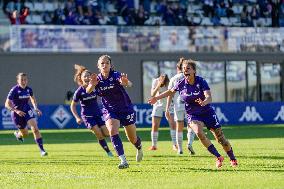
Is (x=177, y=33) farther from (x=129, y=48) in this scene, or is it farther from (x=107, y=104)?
(x=107, y=104)

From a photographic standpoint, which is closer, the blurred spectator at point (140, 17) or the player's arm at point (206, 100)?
the player's arm at point (206, 100)

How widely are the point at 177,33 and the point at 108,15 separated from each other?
15.9ft

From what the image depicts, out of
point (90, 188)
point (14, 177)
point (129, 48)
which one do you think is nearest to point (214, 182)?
point (90, 188)

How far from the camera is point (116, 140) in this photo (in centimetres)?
1656

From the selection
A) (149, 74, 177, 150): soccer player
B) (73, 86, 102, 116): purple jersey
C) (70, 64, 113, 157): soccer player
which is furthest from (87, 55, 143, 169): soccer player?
(149, 74, 177, 150): soccer player

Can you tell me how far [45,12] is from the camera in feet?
149

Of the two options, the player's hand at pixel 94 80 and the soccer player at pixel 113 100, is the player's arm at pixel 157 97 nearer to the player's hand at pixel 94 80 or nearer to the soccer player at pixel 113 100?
the soccer player at pixel 113 100

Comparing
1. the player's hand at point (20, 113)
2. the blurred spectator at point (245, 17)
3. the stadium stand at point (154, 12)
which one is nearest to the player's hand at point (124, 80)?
the player's hand at point (20, 113)

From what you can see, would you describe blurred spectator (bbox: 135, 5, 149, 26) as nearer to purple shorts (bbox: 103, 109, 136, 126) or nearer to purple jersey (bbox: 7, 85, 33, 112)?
purple jersey (bbox: 7, 85, 33, 112)

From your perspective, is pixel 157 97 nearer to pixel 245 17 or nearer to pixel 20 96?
pixel 20 96

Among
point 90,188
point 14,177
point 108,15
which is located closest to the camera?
point 90,188

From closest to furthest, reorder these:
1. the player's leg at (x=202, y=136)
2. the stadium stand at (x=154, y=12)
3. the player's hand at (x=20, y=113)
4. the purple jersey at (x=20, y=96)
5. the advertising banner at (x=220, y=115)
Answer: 1. the player's leg at (x=202, y=136)
2. the player's hand at (x=20, y=113)
3. the purple jersey at (x=20, y=96)
4. the advertising banner at (x=220, y=115)
5. the stadium stand at (x=154, y=12)

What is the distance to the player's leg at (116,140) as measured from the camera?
1638 centimetres

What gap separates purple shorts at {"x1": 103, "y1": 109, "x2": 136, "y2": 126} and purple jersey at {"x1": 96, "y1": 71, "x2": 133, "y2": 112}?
61 mm
